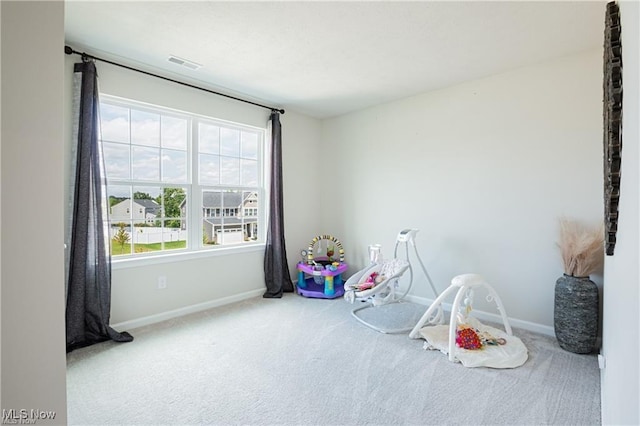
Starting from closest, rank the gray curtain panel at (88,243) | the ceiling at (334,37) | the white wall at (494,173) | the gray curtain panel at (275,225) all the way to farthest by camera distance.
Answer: the ceiling at (334,37)
the gray curtain panel at (88,243)
the white wall at (494,173)
the gray curtain panel at (275,225)

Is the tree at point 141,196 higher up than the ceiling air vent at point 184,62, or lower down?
lower down

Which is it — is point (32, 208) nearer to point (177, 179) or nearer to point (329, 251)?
point (177, 179)

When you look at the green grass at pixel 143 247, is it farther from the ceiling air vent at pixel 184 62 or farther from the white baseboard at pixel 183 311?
the ceiling air vent at pixel 184 62

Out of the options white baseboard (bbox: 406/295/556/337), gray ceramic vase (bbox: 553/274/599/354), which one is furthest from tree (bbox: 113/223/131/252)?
gray ceramic vase (bbox: 553/274/599/354)

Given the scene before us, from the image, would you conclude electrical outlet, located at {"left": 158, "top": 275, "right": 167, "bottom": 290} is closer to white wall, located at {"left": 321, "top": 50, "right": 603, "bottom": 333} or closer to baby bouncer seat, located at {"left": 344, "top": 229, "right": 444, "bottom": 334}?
baby bouncer seat, located at {"left": 344, "top": 229, "right": 444, "bottom": 334}

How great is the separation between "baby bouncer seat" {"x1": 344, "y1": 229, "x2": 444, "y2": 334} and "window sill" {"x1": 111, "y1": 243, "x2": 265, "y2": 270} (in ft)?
4.54

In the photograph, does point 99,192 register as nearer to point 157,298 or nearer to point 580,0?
point 157,298

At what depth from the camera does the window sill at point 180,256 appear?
113 inches

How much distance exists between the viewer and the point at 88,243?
2.57 m

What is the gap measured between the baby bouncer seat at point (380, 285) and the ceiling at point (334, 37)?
5.63 feet

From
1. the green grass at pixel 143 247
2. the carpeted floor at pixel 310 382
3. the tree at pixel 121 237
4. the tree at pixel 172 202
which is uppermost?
the tree at pixel 172 202

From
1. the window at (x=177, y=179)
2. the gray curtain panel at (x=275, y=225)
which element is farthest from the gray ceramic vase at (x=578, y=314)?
the window at (x=177, y=179)

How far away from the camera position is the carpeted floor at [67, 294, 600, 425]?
1.74 m

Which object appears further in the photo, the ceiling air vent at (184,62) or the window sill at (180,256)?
the window sill at (180,256)
